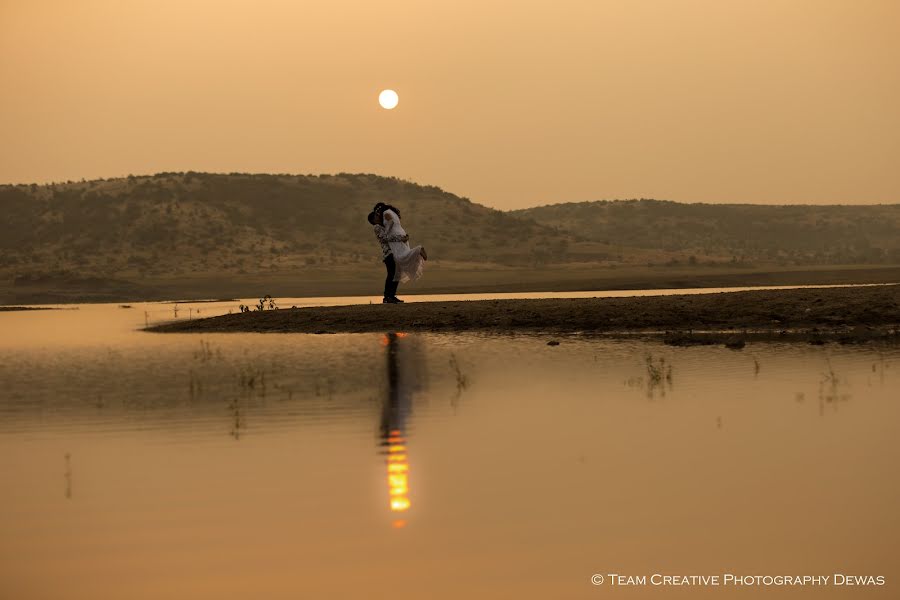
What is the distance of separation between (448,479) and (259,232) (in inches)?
4419

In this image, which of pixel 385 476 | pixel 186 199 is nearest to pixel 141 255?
pixel 186 199

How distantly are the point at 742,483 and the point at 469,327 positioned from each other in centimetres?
2378

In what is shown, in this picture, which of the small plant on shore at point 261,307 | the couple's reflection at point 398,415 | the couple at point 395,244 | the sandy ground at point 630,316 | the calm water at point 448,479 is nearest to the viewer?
the calm water at point 448,479

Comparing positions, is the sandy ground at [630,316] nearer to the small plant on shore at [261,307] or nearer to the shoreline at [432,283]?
the small plant on shore at [261,307]

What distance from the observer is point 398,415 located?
57.0ft

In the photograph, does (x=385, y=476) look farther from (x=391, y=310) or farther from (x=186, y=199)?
(x=186, y=199)

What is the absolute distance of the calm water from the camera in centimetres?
892

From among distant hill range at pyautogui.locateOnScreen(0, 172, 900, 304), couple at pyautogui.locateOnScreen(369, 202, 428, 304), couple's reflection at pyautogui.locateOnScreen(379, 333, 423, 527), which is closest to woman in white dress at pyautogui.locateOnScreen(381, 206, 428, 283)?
couple at pyautogui.locateOnScreen(369, 202, 428, 304)

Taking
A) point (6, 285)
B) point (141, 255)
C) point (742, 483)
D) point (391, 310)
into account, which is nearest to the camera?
point (742, 483)

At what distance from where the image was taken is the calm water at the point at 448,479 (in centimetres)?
892

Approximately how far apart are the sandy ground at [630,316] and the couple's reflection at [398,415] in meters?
4.83

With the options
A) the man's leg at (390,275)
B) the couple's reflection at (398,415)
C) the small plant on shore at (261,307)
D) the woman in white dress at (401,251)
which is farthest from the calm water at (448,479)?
the small plant on shore at (261,307)

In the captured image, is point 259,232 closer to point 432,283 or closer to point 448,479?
point 432,283

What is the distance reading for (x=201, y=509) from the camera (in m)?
11.1
